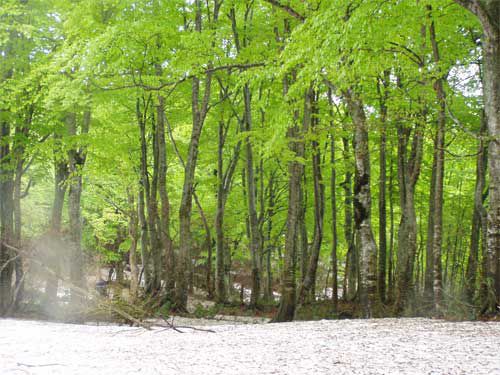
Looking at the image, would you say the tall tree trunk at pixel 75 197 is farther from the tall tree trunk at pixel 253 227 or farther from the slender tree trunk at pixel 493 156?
the slender tree trunk at pixel 493 156

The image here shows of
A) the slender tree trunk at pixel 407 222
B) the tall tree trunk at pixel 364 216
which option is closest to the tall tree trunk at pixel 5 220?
the tall tree trunk at pixel 364 216

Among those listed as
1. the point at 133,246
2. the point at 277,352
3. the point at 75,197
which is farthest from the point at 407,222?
the point at 133,246

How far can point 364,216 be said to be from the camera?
9.37 metres

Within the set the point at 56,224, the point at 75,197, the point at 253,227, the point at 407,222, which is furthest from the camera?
the point at 56,224

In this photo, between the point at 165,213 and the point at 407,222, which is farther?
the point at 165,213

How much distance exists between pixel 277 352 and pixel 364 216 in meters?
4.86

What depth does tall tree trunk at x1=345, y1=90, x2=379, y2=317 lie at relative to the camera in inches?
362

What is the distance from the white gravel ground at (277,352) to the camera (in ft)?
14.2

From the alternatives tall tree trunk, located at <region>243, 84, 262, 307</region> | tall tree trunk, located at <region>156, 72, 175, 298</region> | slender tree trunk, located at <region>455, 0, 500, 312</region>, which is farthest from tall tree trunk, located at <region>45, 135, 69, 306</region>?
slender tree trunk, located at <region>455, 0, 500, 312</region>

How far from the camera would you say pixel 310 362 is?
4566 millimetres

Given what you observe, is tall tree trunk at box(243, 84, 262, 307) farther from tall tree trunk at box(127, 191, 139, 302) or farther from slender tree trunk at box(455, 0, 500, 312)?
slender tree trunk at box(455, 0, 500, 312)

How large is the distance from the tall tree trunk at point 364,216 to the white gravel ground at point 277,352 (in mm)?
2158

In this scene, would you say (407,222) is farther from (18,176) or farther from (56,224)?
(18,176)

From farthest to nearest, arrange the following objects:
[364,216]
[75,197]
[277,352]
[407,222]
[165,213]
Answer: [75,197]
[165,213]
[407,222]
[364,216]
[277,352]
